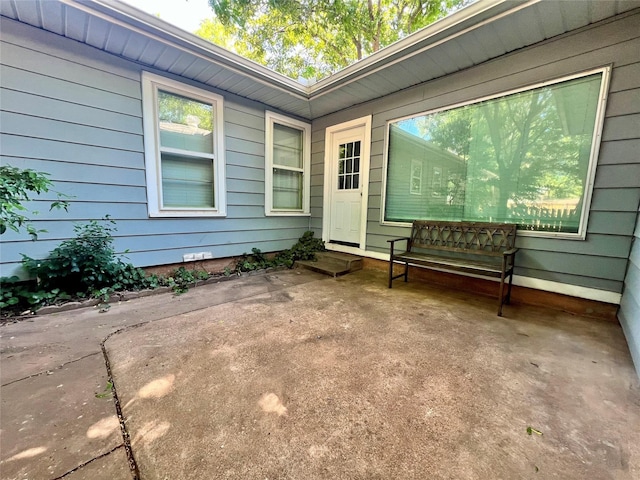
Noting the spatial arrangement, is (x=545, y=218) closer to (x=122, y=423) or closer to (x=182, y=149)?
(x=122, y=423)

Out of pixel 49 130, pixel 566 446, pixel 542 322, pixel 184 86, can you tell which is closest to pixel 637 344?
pixel 542 322

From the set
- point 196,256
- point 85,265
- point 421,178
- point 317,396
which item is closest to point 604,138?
point 421,178

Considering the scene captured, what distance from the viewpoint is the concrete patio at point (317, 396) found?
0.98 m

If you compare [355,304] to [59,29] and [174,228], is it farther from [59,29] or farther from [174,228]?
[59,29]

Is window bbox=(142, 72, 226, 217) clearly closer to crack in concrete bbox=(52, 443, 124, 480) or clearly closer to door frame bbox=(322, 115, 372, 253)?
door frame bbox=(322, 115, 372, 253)

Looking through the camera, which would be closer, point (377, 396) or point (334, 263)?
point (377, 396)

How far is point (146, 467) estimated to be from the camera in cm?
94

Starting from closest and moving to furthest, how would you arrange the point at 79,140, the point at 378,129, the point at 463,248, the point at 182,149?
the point at 79,140, the point at 463,248, the point at 182,149, the point at 378,129

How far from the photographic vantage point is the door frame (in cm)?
390

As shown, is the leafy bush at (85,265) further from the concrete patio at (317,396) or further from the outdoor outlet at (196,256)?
the outdoor outlet at (196,256)

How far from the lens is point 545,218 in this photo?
254 cm

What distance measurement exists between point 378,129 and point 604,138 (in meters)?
2.35

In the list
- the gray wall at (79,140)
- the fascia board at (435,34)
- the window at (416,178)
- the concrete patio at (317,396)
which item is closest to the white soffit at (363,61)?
the fascia board at (435,34)

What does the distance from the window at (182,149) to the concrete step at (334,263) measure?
1.54 metres
